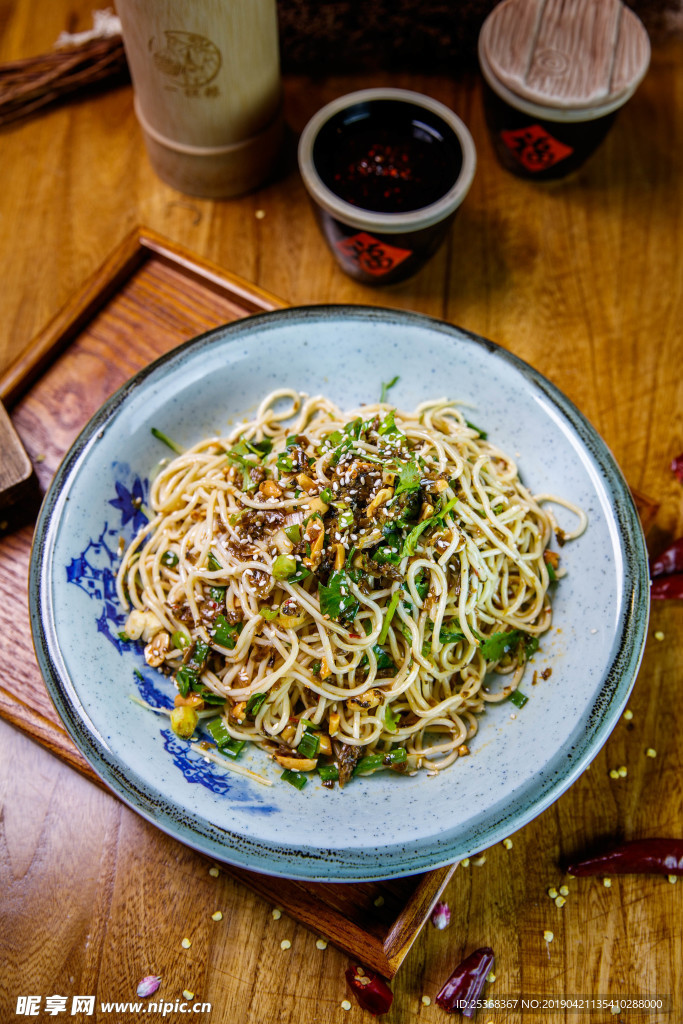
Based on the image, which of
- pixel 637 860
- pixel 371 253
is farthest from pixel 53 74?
pixel 637 860

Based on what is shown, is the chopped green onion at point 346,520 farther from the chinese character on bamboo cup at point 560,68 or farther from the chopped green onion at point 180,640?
the chinese character on bamboo cup at point 560,68

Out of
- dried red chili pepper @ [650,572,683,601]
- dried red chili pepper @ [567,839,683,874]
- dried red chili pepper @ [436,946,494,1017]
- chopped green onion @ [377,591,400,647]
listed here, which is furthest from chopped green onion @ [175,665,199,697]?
dried red chili pepper @ [650,572,683,601]

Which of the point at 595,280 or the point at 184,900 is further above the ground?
the point at 595,280

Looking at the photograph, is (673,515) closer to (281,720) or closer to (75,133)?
(281,720)

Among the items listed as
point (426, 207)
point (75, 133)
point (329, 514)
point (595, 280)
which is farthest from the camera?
point (75, 133)

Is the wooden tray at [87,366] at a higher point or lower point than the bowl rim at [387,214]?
lower

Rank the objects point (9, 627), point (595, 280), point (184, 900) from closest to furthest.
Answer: point (184, 900) < point (9, 627) < point (595, 280)

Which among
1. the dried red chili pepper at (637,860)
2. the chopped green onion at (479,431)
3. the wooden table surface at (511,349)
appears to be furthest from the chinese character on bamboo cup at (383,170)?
the dried red chili pepper at (637,860)

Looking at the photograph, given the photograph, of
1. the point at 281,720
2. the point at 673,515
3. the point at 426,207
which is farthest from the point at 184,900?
the point at 426,207
